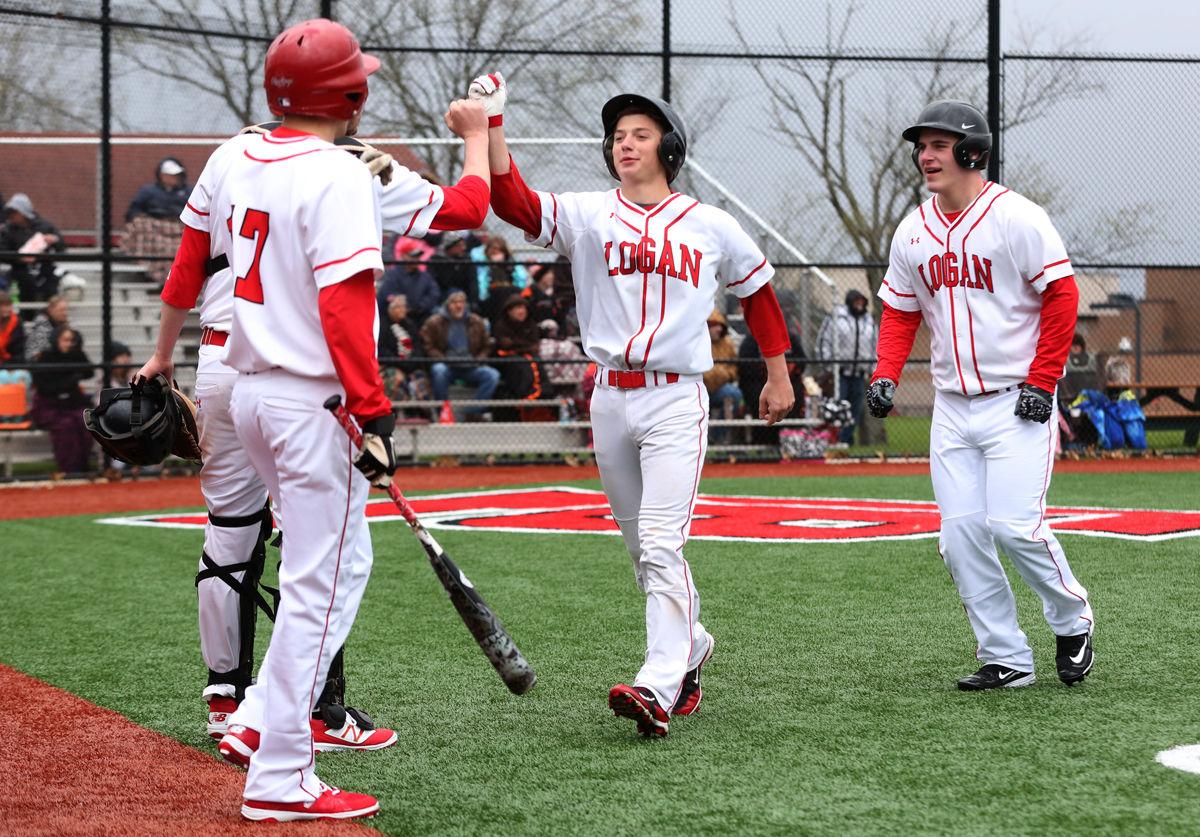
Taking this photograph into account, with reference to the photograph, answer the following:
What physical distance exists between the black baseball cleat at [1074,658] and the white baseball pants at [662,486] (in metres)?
1.30

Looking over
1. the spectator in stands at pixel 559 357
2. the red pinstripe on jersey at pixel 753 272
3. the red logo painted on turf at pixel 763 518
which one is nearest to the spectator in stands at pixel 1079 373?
the spectator in stands at pixel 559 357

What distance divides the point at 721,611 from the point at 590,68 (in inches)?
360

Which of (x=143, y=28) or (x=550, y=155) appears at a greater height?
(x=143, y=28)

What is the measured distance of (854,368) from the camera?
15586 mm

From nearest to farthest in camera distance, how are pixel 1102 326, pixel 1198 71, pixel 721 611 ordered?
pixel 721 611
pixel 1198 71
pixel 1102 326

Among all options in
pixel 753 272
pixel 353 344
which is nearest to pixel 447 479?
pixel 753 272

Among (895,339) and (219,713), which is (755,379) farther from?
(219,713)

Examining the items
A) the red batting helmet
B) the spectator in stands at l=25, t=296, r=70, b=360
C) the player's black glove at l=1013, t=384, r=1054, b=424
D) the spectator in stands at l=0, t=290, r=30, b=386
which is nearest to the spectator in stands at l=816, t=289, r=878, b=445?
the spectator in stands at l=25, t=296, r=70, b=360

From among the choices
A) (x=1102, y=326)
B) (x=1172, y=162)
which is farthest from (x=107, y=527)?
(x=1102, y=326)

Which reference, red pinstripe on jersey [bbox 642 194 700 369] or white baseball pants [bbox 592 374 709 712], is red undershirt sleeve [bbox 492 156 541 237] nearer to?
red pinstripe on jersey [bbox 642 194 700 369]

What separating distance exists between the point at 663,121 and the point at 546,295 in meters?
10.5

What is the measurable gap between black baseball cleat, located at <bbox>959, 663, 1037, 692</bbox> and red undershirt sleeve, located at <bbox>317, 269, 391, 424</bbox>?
8.32 ft

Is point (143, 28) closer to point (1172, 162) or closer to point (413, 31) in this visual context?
point (413, 31)

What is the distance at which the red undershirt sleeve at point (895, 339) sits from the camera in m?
5.76
